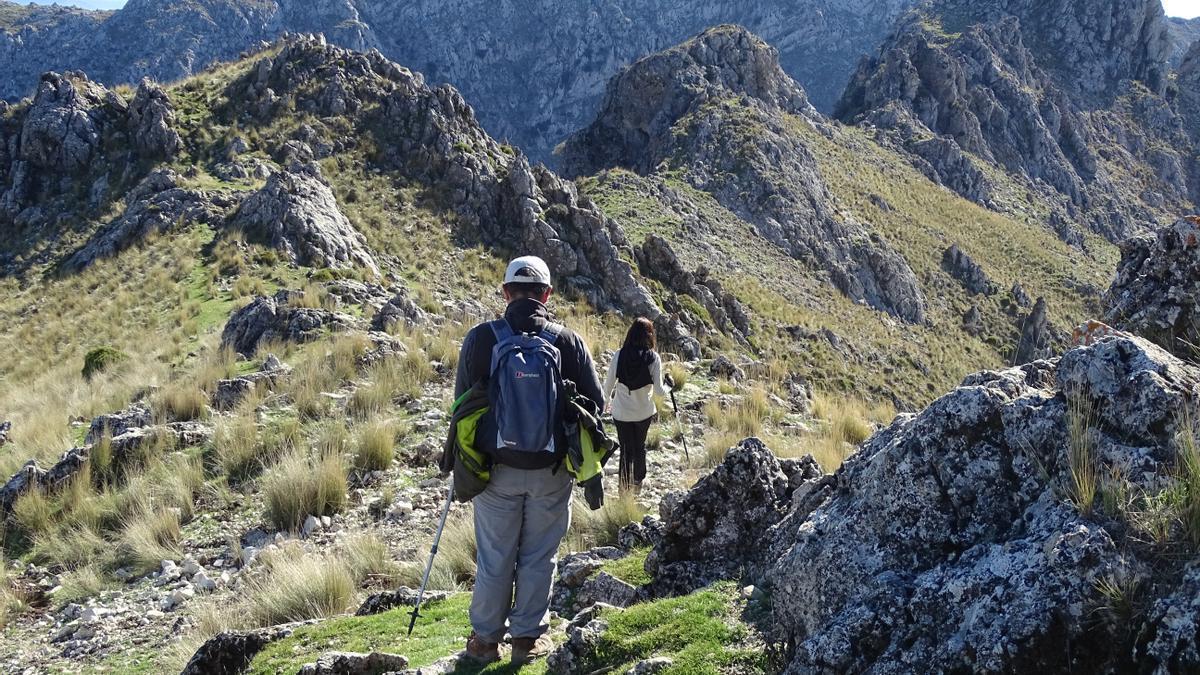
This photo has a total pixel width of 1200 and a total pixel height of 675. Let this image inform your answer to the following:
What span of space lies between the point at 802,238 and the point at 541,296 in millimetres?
44249

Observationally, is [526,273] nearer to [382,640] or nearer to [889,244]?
[382,640]

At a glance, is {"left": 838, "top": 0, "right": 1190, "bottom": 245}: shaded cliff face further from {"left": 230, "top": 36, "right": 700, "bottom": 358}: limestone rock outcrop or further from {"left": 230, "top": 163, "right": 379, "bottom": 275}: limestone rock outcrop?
{"left": 230, "top": 163, "right": 379, "bottom": 275}: limestone rock outcrop

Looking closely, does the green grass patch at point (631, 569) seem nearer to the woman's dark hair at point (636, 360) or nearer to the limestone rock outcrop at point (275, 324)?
the woman's dark hair at point (636, 360)

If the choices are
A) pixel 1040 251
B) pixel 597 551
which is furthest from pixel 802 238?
pixel 597 551

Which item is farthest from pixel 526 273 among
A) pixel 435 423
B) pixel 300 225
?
pixel 300 225

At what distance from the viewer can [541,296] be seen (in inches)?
180

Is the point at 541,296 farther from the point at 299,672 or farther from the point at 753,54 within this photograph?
the point at 753,54

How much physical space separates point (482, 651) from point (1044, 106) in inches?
4230

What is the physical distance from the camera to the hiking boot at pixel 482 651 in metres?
4.25

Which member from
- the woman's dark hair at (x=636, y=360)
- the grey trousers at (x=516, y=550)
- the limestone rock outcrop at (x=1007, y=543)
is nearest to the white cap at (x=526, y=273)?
the grey trousers at (x=516, y=550)

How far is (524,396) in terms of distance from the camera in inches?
164

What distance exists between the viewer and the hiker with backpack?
419 cm

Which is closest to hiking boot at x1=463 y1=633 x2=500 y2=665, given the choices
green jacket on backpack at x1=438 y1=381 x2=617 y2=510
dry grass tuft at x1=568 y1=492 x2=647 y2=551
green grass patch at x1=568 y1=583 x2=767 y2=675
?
green grass patch at x1=568 y1=583 x2=767 y2=675

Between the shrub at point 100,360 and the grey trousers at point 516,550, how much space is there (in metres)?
12.2
